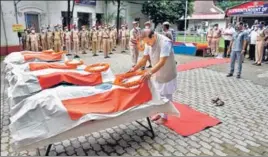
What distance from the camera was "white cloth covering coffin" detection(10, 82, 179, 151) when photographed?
2266 mm

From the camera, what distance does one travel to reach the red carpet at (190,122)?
3.55 meters

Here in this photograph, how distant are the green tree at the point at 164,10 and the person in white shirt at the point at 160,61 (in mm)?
16348

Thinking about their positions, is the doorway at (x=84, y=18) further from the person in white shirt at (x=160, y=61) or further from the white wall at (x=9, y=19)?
the person in white shirt at (x=160, y=61)

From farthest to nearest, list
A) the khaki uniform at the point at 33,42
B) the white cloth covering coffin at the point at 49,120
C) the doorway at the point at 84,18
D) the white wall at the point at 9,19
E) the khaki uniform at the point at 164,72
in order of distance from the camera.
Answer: the doorway at the point at 84,18 → the white wall at the point at 9,19 → the khaki uniform at the point at 33,42 → the khaki uniform at the point at 164,72 → the white cloth covering coffin at the point at 49,120

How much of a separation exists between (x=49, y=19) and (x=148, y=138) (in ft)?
43.0

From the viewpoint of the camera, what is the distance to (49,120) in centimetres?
235

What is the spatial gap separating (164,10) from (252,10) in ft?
64.9

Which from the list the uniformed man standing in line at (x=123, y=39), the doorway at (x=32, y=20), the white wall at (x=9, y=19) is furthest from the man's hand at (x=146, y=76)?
the doorway at (x=32, y=20)

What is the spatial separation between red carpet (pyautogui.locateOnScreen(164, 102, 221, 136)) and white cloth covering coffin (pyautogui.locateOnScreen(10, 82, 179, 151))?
48.6 inches

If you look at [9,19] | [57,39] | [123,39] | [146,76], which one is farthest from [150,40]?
[9,19]

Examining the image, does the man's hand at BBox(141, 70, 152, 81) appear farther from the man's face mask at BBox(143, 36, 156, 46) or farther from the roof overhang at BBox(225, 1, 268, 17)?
the roof overhang at BBox(225, 1, 268, 17)

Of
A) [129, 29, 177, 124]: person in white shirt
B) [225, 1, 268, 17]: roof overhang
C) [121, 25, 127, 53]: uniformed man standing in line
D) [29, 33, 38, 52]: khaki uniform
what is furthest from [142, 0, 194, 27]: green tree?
[225, 1, 268, 17]: roof overhang

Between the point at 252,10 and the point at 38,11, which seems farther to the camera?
the point at 38,11

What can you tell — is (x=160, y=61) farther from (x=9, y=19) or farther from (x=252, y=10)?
(x=9, y=19)
